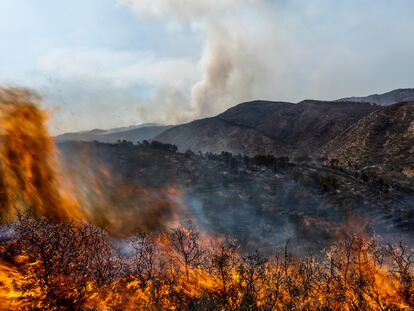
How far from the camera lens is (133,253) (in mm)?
37062

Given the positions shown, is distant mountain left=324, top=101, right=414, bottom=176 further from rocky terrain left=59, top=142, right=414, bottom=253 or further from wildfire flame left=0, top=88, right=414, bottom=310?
wildfire flame left=0, top=88, right=414, bottom=310

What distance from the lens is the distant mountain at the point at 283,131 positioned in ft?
449

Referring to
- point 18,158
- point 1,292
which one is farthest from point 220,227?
point 1,292

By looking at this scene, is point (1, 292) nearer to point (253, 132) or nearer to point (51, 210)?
point (51, 210)

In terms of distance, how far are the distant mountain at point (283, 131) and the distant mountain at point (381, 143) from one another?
1699 cm

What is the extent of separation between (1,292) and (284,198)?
46025 millimetres

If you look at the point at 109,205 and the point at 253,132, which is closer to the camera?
the point at 109,205

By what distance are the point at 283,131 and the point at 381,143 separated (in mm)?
68386

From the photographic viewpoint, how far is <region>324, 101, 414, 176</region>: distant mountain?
3307 inches

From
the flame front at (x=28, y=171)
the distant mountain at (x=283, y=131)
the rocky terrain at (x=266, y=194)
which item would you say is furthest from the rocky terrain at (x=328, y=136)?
the flame front at (x=28, y=171)

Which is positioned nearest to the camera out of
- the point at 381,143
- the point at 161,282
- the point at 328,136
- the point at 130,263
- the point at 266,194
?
the point at 161,282

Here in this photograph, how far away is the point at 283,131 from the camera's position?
164875mm

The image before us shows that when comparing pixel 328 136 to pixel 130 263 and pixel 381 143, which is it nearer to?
pixel 381 143

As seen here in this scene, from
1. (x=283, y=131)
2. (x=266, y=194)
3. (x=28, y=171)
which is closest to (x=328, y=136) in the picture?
(x=283, y=131)
